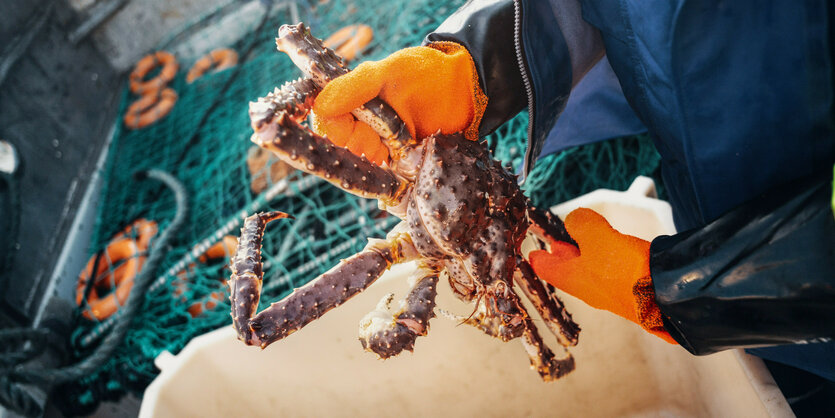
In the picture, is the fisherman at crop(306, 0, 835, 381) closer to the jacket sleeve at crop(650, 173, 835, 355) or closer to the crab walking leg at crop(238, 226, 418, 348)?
the jacket sleeve at crop(650, 173, 835, 355)

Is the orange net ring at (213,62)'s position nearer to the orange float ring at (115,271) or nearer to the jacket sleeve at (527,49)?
the orange float ring at (115,271)

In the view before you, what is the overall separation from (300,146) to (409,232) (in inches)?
17.0

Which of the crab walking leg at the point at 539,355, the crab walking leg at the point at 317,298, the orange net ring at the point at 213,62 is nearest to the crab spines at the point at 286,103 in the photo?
the crab walking leg at the point at 317,298

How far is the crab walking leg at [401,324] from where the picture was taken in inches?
48.3

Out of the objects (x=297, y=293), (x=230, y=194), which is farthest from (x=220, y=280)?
(x=297, y=293)

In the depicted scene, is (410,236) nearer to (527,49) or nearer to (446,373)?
(527,49)

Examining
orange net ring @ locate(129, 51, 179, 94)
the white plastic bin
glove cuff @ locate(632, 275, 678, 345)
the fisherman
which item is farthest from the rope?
glove cuff @ locate(632, 275, 678, 345)

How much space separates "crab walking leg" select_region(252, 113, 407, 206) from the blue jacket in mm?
501

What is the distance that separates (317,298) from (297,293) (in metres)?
0.05

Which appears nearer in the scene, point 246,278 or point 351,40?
point 246,278

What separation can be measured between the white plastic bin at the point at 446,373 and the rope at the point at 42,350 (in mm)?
760

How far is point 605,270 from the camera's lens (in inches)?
48.1

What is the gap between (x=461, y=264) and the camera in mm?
1332

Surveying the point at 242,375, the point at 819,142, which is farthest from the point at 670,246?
the point at 242,375
